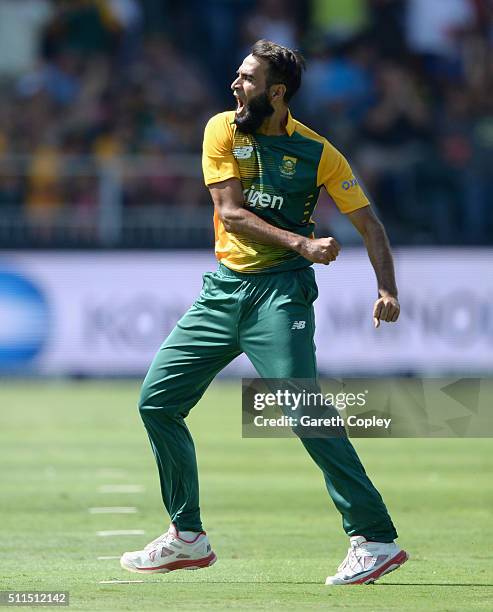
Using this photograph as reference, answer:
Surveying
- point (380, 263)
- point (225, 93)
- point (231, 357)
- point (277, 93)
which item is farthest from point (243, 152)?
point (225, 93)

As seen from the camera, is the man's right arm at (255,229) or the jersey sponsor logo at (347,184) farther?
the jersey sponsor logo at (347,184)

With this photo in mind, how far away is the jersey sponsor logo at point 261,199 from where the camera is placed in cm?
745

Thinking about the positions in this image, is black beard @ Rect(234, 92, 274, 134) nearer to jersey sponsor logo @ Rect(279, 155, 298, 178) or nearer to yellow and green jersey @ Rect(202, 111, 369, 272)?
yellow and green jersey @ Rect(202, 111, 369, 272)

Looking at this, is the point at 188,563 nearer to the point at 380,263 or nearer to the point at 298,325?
the point at 298,325

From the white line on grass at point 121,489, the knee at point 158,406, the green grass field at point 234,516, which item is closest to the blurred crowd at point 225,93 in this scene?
the green grass field at point 234,516

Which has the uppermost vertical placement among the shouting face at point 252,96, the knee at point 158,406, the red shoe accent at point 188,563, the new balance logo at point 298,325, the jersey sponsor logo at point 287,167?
the shouting face at point 252,96

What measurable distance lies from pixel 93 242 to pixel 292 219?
12305 millimetres

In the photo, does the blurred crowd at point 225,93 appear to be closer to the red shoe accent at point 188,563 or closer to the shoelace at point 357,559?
the red shoe accent at point 188,563

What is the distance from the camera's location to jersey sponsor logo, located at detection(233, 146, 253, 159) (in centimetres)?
743

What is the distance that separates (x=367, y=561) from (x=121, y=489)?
417 centimetres

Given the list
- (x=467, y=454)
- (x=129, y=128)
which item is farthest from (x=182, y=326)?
(x=129, y=128)

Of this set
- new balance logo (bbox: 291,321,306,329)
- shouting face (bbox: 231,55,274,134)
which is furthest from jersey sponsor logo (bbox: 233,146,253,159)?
new balance logo (bbox: 291,321,306,329)

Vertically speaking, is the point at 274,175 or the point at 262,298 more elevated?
the point at 274,175

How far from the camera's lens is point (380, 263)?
7402 mm
